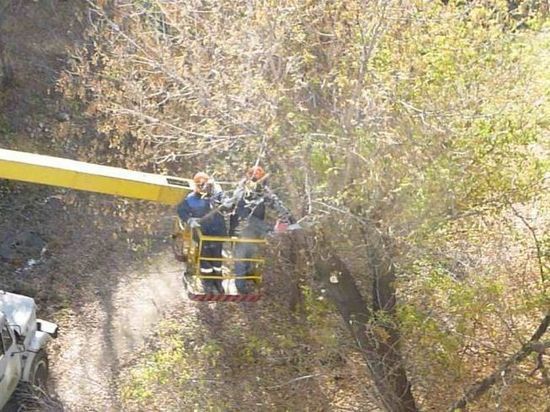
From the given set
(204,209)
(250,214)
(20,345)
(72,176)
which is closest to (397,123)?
(250,214)

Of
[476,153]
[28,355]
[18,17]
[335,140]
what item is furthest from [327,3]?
[18,17]

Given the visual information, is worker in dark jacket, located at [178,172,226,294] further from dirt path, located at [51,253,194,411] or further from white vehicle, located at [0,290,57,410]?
dirt path, located at [51,253,194,411]

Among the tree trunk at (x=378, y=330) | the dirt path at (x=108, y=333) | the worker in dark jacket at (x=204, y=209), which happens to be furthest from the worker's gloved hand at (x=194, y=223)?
the dirt path at (x=108, y=333)

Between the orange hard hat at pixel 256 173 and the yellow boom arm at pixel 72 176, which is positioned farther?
the yellow boom arm at pixel 72 176

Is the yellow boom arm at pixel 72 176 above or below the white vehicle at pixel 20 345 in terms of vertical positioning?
above

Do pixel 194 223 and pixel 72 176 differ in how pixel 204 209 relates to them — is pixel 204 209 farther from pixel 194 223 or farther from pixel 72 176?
pixel 72 176

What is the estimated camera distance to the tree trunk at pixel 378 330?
8.73 metres

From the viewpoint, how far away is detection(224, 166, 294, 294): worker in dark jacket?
25.5 ft

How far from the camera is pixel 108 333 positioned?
38.0ft

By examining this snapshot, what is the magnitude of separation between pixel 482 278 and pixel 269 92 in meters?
2.88

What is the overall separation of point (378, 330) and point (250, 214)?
6.13 ft

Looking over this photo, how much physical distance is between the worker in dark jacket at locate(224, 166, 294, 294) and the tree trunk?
2.66ft

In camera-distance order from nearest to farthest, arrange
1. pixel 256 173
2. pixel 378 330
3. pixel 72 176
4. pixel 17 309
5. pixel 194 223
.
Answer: pixel 256 173 < pixel 72 176 < pixel 194 223 < pixel 378 330 < pixel 17 309

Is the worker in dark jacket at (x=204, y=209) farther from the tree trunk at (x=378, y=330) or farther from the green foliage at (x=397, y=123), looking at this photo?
the tree trunk at (x=378, y=330)
